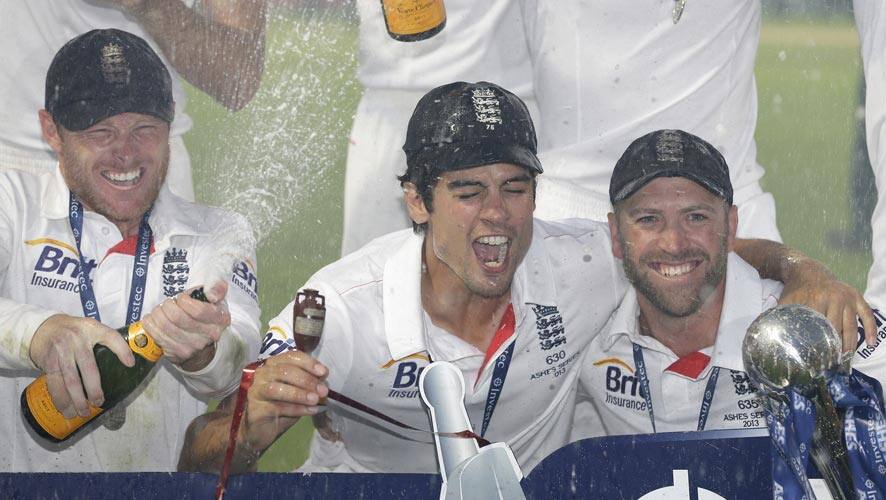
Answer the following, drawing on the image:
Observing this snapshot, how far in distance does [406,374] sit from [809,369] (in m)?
1.12

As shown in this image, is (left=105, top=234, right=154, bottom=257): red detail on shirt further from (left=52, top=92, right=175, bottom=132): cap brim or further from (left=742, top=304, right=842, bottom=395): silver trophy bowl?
(left=742, top=304, right=842, bottom=395): silver trophy bowl

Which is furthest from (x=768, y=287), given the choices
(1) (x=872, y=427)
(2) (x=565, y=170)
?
(1) (x=872, y=427)

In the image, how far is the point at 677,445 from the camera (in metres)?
2.91

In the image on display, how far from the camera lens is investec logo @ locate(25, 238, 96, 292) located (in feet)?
9.42

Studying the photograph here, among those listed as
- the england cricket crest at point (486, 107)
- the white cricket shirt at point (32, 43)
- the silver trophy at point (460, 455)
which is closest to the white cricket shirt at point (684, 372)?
the england cricket crest at point (486, 107)

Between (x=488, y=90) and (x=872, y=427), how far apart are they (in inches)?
48.2

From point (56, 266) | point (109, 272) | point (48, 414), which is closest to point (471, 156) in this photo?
point (109, 272)

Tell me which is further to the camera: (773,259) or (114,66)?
(773,259)

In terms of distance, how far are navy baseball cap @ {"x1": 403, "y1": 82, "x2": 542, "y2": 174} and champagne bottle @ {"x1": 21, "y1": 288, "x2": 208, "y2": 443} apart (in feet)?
2.18

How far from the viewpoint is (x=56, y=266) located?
9.43 feet

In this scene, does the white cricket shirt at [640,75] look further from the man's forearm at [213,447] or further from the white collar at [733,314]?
the man's forearm at [213,447]

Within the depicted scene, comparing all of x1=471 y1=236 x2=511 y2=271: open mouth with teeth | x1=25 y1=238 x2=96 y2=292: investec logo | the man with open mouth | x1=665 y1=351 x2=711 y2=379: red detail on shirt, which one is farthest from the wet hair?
x1=25 y1=238 x2=96 y2=292: investec logo

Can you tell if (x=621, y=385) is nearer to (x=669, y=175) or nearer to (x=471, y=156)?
(x=669, y=175)

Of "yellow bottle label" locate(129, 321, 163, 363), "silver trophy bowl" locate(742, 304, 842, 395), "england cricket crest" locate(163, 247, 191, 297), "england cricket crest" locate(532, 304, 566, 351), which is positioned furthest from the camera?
"england cricket crest" locate(532, 304, 566, 351)
